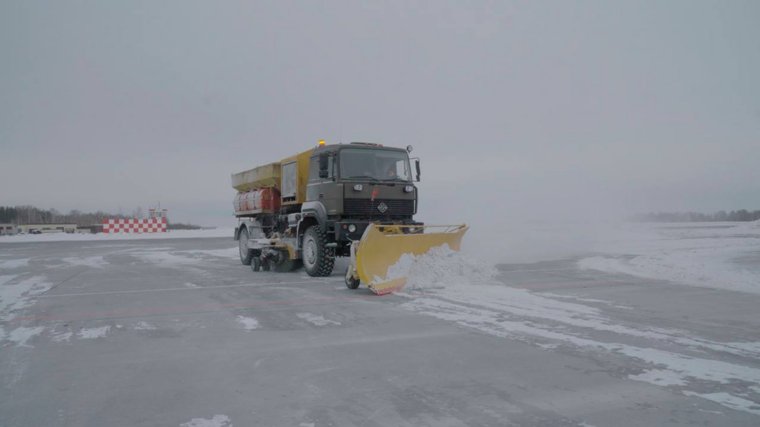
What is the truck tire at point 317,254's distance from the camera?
11781mm

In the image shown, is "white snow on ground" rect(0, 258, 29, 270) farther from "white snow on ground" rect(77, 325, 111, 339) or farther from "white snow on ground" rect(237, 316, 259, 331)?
"white snow on ground" rect(237, 316, 259, 331)

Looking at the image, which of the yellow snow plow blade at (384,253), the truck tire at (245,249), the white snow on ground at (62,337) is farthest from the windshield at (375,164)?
the white snow on ground at (62,337)

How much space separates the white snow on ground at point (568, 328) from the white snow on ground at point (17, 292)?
5.91 meters

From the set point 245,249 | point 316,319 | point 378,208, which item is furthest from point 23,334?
point 245,249

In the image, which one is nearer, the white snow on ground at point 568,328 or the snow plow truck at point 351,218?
the white snow on ground at point 568,328

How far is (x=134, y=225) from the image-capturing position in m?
40.6

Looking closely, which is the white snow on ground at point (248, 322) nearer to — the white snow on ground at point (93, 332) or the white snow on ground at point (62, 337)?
the white snow on ground at point (93, 332)

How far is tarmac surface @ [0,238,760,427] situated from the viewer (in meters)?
3.61

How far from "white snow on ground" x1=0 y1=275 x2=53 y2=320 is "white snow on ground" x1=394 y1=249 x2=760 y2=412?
5914mm

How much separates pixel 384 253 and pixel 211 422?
6.50 meters

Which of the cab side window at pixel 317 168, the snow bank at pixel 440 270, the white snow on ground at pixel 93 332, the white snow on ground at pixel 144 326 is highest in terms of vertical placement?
the cab side window at pixel 317 168

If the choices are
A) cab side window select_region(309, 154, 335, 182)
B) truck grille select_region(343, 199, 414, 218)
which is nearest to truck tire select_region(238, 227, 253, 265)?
cab side window select_region(309, 154, 335, 182)

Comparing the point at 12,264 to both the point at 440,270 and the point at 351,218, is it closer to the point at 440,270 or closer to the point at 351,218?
the point at 351,218

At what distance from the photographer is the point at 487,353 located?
509 cm
